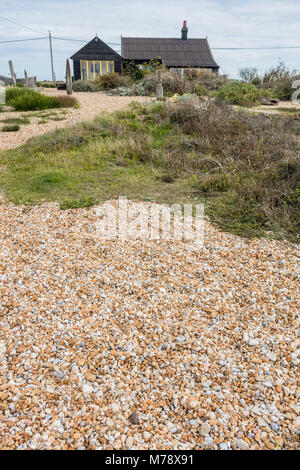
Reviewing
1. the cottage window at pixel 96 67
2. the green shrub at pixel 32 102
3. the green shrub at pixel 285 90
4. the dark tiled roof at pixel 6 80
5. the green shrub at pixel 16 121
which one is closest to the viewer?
the green shrub at pixel 16 121

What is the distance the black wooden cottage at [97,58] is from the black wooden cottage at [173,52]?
3.55ft

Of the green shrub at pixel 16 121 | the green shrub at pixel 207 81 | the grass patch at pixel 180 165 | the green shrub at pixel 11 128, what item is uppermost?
the green shrub at pixel 207 81

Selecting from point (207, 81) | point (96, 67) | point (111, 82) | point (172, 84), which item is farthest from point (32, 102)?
point (96, 67)

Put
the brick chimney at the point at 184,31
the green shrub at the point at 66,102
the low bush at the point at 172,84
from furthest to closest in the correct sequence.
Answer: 1. the brick chimney at the point at 184,31
2. the low bush at the point at 172,84
3. the green shrub at the point at 66,102

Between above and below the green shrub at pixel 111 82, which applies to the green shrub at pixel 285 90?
below

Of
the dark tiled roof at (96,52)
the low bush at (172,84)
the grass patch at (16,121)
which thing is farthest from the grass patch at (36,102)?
the dark tiled roof at (96,52)

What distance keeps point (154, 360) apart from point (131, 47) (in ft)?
104

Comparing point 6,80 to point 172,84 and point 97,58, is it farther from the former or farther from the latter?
point 172,84

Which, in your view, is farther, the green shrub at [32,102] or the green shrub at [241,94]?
the green shrub at [241,94]

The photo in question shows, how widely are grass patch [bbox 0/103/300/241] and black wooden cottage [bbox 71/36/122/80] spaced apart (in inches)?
791

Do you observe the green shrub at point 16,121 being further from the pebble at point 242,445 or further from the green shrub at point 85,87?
the pebble at point 242,445

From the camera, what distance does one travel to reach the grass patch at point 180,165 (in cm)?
595

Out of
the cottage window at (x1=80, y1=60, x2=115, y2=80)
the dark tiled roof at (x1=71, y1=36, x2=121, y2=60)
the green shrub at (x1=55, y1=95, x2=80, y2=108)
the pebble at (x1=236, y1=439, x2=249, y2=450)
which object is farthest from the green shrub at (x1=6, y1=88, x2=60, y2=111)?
the pebble at (x1=236, y1=439, x2=249, y2=450)

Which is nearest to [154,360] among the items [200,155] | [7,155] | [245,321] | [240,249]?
[245,321]
